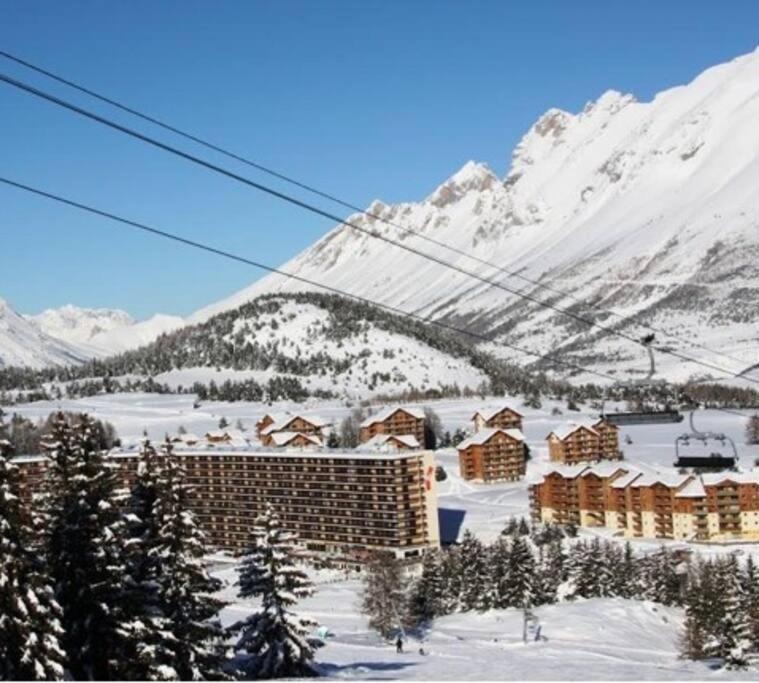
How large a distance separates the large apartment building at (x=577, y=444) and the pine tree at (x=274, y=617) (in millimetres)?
96398

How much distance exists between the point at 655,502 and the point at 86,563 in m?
73.6

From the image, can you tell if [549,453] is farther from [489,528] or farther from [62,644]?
[62,644]

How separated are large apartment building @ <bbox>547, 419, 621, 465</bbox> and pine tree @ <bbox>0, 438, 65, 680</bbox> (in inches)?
4267

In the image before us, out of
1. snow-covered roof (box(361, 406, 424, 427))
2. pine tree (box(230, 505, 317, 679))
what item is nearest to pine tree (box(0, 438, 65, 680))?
pine tree (box(230, 505, 317, 679))

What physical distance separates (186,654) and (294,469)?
6969cm

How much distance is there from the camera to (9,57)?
15.0 meters

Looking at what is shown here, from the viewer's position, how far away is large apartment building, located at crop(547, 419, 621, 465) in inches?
5123

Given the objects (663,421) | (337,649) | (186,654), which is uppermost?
(663,421)

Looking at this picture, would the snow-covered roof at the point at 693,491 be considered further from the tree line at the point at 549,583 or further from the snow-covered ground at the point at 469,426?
the snow-covered ground at the point at 469,426

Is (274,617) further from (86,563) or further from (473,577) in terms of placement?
(473,577)

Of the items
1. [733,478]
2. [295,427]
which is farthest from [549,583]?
[295,427]

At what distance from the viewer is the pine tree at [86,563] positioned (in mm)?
27125

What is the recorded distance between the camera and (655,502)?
9400 centimetres

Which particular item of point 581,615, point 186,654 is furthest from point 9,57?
point 581,615
